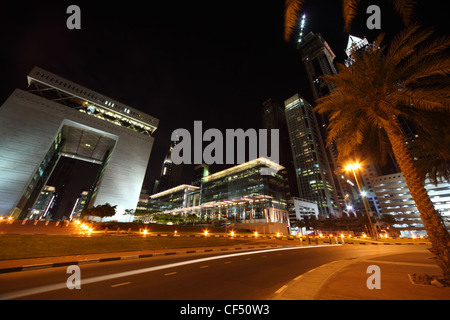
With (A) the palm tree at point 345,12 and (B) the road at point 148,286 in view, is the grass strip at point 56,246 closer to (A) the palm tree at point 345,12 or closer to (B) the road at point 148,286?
(B) the road at point 148,286

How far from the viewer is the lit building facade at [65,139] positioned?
1597 inches

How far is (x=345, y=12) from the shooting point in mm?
4406

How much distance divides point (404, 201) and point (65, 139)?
172602 millimetres

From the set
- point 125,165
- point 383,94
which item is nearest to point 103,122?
point 125,165

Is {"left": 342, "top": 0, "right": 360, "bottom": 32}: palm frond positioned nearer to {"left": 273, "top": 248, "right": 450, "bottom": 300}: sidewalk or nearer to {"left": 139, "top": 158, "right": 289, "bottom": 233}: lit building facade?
{"left": 273, "top": 248, "right": 450, "bottom": 300}: sidewalk

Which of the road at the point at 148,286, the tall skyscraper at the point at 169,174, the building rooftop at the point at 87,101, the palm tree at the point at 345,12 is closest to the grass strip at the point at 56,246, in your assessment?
the road at the point at 148,286

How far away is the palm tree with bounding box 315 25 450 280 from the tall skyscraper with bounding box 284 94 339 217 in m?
107

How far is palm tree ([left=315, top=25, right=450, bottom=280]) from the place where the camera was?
21.2 ft

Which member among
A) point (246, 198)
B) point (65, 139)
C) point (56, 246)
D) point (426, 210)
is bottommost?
point (56, 246)

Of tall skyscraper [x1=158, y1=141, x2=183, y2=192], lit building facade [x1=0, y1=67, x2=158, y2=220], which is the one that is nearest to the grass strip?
lit building facade [x1=0, y1=67, x2=158, y2=220]

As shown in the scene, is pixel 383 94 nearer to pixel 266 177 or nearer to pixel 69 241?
pixel 69 241

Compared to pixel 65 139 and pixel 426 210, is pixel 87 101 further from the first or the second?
pixel 426 210

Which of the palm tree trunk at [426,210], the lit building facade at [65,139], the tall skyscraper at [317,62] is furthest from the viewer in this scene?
the tall skyscraper at [317,62]

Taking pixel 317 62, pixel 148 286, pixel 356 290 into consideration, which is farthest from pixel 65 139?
pixel 317 62
